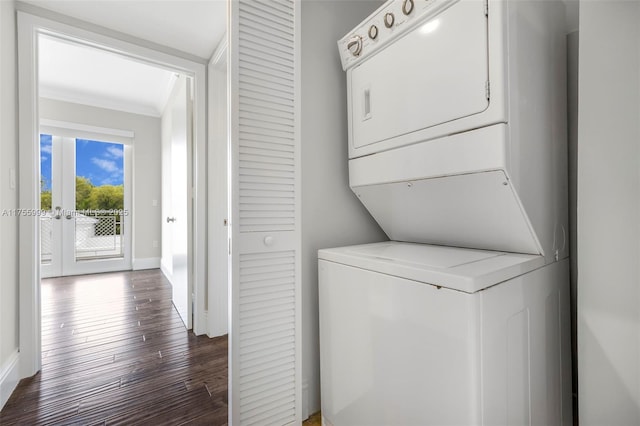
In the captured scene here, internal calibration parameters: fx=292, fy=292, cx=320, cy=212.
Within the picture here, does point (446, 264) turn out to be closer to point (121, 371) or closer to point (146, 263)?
point (121, 371)

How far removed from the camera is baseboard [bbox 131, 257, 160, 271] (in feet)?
16.0

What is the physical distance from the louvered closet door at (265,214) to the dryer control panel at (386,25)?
0.83ft

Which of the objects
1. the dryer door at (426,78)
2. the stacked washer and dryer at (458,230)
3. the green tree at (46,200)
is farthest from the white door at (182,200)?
the green tree at (46,200)

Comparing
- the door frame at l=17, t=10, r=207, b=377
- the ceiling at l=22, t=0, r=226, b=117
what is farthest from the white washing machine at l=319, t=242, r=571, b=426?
the ceiling at l=22, t=0, r=226, b=117

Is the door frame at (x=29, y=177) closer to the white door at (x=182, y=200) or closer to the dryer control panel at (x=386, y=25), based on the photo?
the white door at (x=182, y=200)

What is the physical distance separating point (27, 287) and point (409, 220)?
2.26 metres

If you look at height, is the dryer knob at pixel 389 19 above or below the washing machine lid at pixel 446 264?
above

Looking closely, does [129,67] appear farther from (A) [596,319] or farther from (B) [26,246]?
(A) [596,319]

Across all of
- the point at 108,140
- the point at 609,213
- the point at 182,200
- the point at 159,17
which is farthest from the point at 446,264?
the point at 108,140

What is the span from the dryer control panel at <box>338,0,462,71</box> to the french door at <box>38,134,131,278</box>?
4.87 m

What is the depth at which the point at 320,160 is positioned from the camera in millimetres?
1464

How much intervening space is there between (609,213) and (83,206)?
593 centimetres

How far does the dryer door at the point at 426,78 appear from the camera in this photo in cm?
90

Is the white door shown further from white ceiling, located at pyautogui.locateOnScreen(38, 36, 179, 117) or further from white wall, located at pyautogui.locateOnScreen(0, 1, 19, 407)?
white wall, located at pyautogui.locateOnScreen(0, 1, 19, 407)
